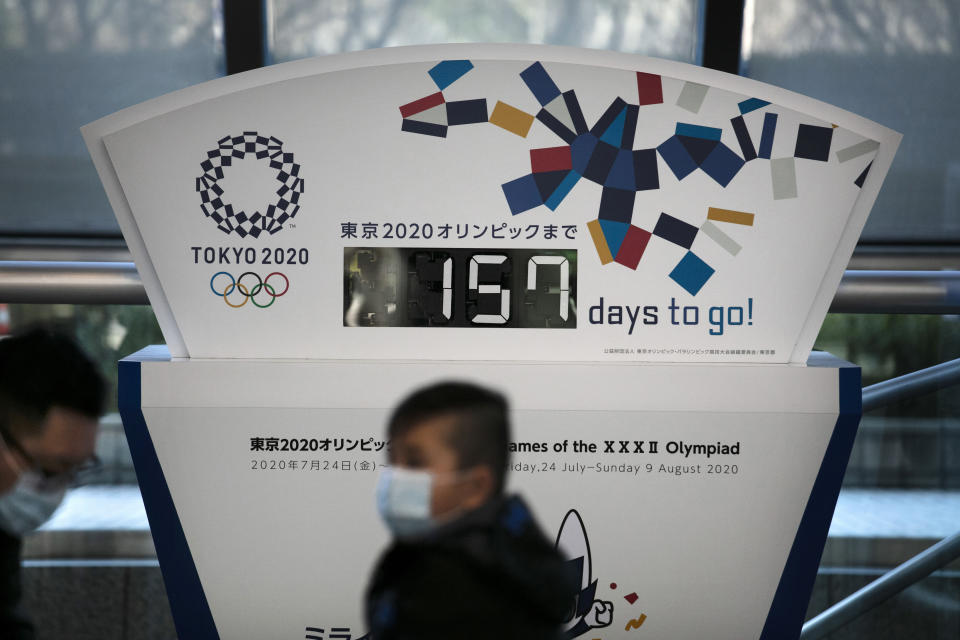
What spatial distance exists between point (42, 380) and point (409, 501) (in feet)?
2.33

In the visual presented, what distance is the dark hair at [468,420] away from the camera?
1097mm

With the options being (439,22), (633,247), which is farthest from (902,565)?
(439,22)

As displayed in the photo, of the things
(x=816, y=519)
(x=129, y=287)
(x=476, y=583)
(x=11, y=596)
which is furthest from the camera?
(x=129, y=287)

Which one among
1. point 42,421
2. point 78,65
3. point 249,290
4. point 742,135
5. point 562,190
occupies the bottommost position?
point 42,421

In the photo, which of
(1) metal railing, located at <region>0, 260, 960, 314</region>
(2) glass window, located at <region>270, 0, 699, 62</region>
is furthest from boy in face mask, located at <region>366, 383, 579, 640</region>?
(2) glass window, located at <region>270, 0, 699, 62</region>

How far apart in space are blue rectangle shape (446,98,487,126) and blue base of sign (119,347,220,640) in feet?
2.47

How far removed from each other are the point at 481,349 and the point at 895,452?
2.00 meters

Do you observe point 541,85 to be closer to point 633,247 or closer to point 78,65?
point 633,247

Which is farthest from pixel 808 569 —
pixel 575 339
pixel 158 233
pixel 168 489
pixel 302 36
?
pixel 302 36

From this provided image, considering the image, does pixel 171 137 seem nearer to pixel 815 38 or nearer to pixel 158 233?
pixel 158 233

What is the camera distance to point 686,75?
162cm

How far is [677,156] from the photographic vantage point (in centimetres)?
164

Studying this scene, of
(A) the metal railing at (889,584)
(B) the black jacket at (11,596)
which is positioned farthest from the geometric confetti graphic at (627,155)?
(A) the metal railing at (889,584)

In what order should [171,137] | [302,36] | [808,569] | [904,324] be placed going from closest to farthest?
[171,137] → [808,569] → [302,36] → [904,324]
